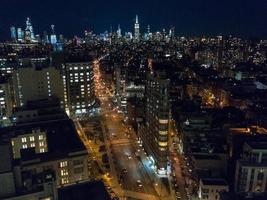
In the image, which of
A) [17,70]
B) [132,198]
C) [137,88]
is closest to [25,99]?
[17,70]

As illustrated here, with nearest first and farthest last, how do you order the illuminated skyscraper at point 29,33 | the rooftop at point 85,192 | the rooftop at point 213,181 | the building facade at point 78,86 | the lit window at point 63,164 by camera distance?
the rooftop at point 85,192 < the rooftop at point 213,181 < the lit window at point 63,164 < the building facade at point 78,86 < the illuminated skyscraper at point 29,33

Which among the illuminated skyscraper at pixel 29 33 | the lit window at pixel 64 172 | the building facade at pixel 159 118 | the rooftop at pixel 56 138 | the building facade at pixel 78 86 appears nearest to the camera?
the rooftop at pixel 56 138

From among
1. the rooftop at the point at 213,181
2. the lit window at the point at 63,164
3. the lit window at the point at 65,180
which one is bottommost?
the lit window at the point at 65,180

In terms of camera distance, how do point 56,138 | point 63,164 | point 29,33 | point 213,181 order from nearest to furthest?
point 213,181
point 63,164
point 56,138
point 29,33

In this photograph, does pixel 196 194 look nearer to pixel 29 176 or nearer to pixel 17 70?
pixel 29 176

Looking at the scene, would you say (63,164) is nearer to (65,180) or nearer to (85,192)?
(65,180)

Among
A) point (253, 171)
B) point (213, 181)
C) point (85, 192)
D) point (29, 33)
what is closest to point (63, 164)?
point (85, 192)

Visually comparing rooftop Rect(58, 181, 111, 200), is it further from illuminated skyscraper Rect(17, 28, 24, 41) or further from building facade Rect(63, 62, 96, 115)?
illuminated skyscraper Rect(17, 28, 24, 41)

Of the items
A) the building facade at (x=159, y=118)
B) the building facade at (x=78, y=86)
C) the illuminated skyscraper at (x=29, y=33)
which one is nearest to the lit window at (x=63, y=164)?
the building facade at (x=159, y=118)

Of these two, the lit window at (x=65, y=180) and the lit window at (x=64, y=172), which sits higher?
the lit window at (x=64, y=172)

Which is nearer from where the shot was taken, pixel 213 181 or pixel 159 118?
pixel 213 181

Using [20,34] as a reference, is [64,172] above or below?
below

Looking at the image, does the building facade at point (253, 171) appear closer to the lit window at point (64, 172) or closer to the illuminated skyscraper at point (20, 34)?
the lit window at point (64, 172)
